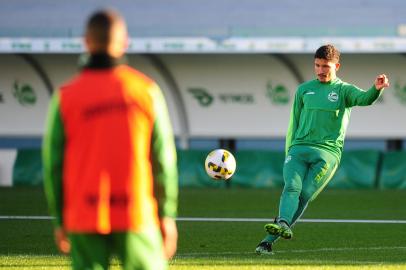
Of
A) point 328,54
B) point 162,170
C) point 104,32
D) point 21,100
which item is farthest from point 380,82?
point 21,100

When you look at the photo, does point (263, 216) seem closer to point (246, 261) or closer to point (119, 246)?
point (246, 261)

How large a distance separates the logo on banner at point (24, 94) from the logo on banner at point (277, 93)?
744 cm

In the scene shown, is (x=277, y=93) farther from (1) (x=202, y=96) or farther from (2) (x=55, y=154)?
(2) (x=55, y=154)

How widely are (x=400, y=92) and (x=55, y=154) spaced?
28.5 m

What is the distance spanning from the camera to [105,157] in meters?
5.57

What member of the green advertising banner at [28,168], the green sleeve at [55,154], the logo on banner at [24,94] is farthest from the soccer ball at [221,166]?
the logo on banner at [24,94]

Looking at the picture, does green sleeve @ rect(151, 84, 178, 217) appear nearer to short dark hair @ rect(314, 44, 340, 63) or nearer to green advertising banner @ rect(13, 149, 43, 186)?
short dark hair @ rect(314, 44, 340, 63)

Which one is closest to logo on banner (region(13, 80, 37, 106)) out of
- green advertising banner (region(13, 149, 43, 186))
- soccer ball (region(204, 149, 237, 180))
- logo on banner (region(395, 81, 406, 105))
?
green advertising banner (region(13, 149, 43, 186))

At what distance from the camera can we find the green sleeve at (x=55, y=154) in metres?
5.67

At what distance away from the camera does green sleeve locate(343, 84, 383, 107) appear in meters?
11.7

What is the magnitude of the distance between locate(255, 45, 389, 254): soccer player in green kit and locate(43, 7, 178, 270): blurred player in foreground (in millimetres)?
6325

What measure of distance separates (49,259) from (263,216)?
25.6ft

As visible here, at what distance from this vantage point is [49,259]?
11578mm

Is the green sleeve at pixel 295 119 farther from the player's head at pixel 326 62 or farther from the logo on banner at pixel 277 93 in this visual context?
the logo on banner at pixel 277 93
